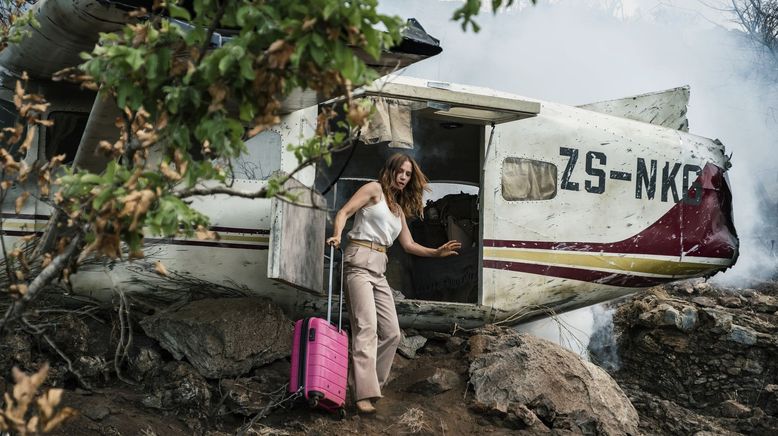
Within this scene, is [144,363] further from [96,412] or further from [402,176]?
[402,176]

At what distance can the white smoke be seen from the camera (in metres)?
16.9

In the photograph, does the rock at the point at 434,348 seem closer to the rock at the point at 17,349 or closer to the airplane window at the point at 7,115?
the rock at the point at 17,349

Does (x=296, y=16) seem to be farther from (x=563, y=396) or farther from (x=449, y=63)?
(x=449, y=63)

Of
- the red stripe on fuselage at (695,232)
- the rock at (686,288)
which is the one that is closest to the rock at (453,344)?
the red stripe on fuselage at (695,232)

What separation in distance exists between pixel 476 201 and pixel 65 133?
426 cm

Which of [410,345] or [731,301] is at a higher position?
[731,301]

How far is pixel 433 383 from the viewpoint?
26.5 ft

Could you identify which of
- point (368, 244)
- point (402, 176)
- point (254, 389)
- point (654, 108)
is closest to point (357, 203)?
point (368, 244)

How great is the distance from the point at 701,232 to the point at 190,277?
5.14 meters

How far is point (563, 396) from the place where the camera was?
8.34 meters

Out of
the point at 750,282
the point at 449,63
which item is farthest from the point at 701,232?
the point at 449,63

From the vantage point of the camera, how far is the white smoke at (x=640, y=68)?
1688 centimetres

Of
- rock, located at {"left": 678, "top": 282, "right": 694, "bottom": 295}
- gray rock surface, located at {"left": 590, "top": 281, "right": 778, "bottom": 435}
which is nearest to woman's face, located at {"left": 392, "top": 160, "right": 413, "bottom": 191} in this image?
gray rock surface, located at {"left": 590, "top": 281, "right": 778, "bottom": 435}

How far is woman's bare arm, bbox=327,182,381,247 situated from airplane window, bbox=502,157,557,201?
6.11 ft
